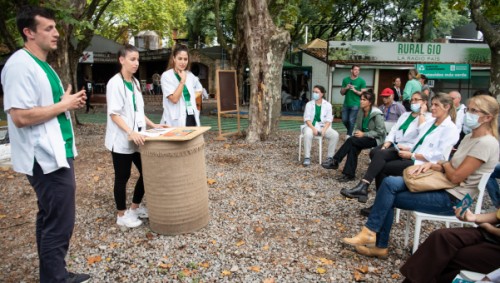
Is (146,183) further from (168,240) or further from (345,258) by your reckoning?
(345,258)

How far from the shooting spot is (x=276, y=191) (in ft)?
17.7

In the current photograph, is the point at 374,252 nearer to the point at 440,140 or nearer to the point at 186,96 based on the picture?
the point at 440,140

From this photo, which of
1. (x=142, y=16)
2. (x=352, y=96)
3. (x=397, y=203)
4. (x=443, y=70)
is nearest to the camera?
(x=397, y=203)

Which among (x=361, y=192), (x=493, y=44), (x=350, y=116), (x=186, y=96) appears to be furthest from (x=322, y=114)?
(x=493, y=44)

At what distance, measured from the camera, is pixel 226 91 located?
10109mm

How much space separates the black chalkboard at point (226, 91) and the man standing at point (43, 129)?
23.6ft

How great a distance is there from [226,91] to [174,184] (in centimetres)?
672

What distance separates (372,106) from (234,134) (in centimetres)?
478

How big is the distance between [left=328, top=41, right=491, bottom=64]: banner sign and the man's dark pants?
1601 centimetres

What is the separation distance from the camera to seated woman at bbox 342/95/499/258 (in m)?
2.98

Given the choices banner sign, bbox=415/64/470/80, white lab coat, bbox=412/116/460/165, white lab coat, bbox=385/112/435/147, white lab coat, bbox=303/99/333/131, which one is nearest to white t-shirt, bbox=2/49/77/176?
white lab coat, bbox=412/116/460/165

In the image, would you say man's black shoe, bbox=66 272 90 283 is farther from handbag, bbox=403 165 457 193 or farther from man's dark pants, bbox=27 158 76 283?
handbag, bbox=403 165 457 193

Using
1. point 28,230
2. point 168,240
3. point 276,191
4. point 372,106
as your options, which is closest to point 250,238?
point 168,240

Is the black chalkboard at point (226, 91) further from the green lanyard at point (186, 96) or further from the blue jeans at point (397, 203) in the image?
the blue jeans at point (397, 203)
